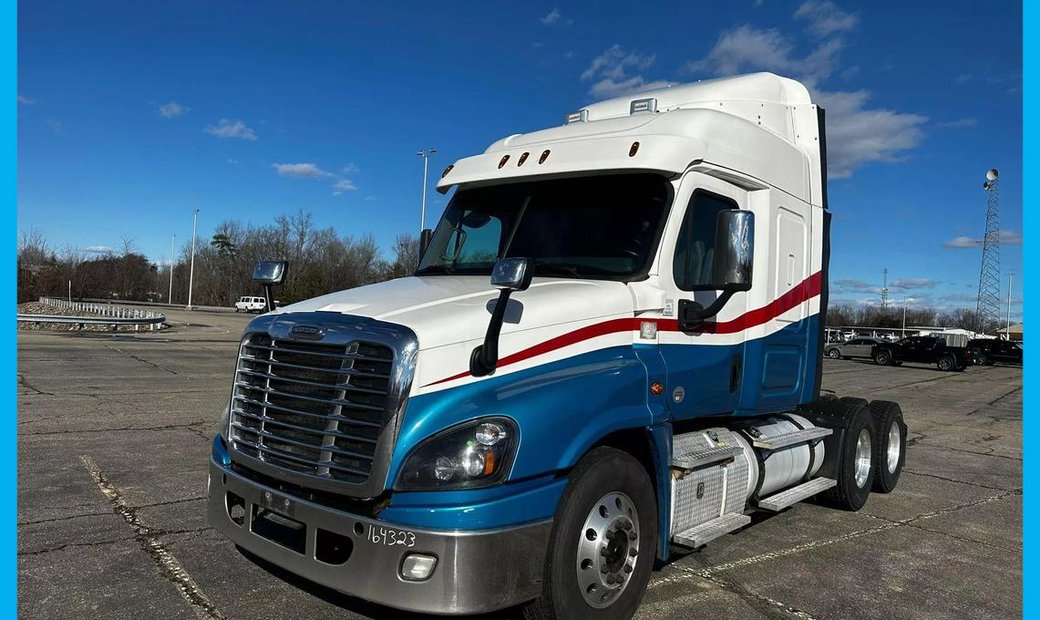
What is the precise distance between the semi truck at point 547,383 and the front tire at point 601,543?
13mm

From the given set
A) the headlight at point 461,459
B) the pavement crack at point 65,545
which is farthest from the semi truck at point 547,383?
the pavement crack at point 65,545

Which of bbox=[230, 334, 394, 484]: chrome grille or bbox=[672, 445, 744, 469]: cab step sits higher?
bbox=[230, 334, 394, 484]: chrome grille

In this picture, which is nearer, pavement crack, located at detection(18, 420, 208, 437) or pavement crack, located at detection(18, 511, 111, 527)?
pavement crack, located at detection(18, 511, 111, 527)

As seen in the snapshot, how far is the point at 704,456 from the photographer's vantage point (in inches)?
186

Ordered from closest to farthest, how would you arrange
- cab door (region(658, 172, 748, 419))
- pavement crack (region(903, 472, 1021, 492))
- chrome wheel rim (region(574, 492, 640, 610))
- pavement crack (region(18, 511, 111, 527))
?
chrome wheel rim (region(574, 492, 640, 610))
cab door (region(658, 172, 748, 419))
pavement crack (region(18, 511, 111, 527))
pavement crack (region(903, 472, 1021, 492))

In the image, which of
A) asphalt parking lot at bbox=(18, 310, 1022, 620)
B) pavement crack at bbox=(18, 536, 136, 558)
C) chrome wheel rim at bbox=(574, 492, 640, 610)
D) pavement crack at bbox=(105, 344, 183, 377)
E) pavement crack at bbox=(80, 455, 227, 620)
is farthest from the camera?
pavement crack at bbox=(105, 344, 183, 377)

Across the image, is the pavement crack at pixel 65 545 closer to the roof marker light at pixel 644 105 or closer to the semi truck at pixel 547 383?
the semi truck at pixel 547 383

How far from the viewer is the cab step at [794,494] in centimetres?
566

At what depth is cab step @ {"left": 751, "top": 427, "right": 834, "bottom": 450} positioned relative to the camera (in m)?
5.63

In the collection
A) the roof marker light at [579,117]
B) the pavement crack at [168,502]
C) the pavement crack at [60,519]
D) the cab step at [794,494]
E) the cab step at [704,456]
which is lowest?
the pavement crack at [60,519]

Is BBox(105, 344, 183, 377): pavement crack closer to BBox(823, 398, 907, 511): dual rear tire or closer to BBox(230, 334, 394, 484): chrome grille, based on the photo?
BBox(230, 334, 394, 484): chrome grille

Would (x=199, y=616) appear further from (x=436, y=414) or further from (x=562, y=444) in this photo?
(x=562, y=444)

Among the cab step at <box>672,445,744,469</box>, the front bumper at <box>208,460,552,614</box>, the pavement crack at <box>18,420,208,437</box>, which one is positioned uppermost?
the cab step at <box>672,445,744,469</box>

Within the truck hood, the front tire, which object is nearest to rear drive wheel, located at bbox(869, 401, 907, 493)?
the front tire
